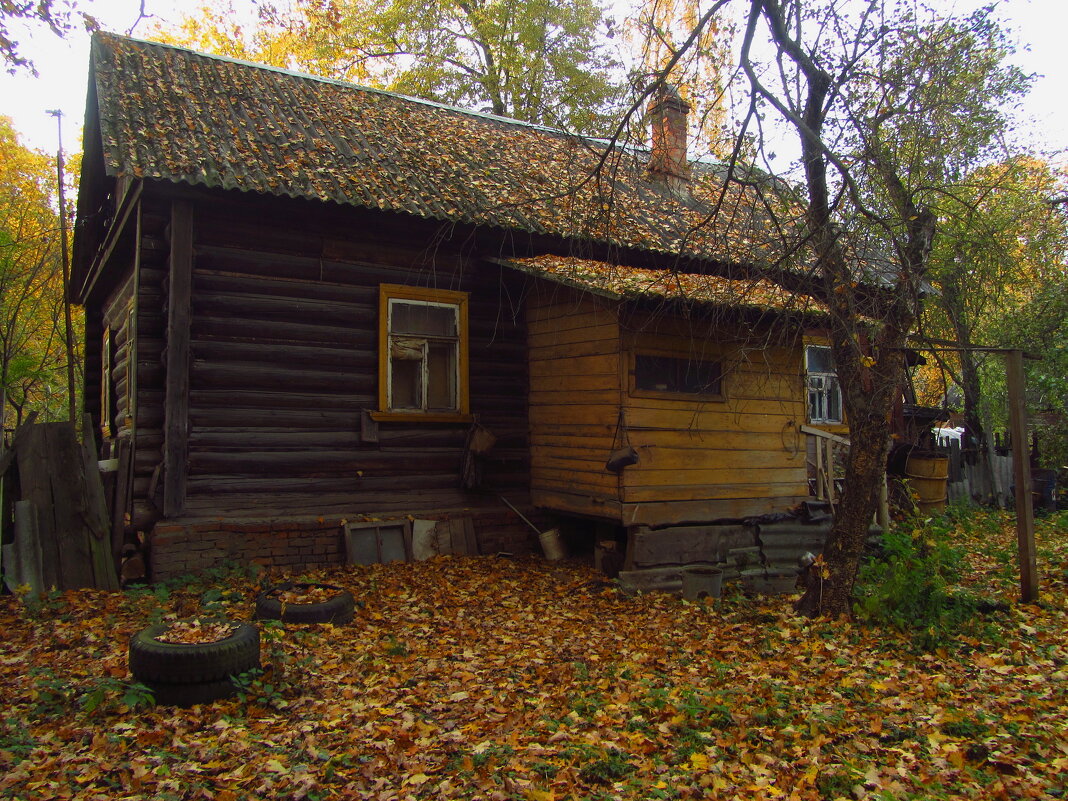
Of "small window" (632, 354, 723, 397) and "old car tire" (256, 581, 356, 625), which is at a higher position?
"small window" (632, 354, 723, 397)

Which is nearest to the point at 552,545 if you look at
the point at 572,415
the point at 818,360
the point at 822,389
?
the point at 572,415

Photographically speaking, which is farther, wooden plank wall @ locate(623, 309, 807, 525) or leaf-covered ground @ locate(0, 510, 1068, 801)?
wooden plank wall @ locate(623, 309, 807, 525)

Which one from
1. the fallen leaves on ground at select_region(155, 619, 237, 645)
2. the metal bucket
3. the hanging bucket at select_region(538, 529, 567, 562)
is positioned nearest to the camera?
the fallen leaves on ground at select_region(155, 619, 237, 645)

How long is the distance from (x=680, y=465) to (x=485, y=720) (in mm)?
4699

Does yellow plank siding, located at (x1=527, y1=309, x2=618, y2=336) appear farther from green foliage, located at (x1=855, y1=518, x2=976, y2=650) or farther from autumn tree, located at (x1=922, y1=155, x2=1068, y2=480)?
autumn tree, located at (x1=922, y1=155, x2=1068, y2=480)

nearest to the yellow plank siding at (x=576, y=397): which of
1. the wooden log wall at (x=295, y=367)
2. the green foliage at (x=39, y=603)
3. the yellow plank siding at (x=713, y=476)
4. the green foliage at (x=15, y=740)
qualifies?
the wooden log wall at (x=295, y=367)

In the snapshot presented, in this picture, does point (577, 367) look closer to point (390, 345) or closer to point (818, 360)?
point (390, 345)

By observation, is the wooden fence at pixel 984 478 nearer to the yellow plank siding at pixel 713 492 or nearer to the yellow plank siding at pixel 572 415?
the yellow plank siding at pixel 713 492

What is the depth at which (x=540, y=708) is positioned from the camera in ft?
16.5

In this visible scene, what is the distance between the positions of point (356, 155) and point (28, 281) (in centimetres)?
1355

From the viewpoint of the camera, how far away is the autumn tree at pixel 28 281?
59.3 feet

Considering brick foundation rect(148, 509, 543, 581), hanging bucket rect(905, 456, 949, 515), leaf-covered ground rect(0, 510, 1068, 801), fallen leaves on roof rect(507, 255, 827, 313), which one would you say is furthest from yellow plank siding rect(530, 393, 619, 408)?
hanging bucket rect(905, 456, 949, 515)

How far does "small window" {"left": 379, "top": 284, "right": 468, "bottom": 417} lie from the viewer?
9.38 metres

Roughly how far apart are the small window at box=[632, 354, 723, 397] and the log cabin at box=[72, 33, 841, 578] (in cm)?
3
